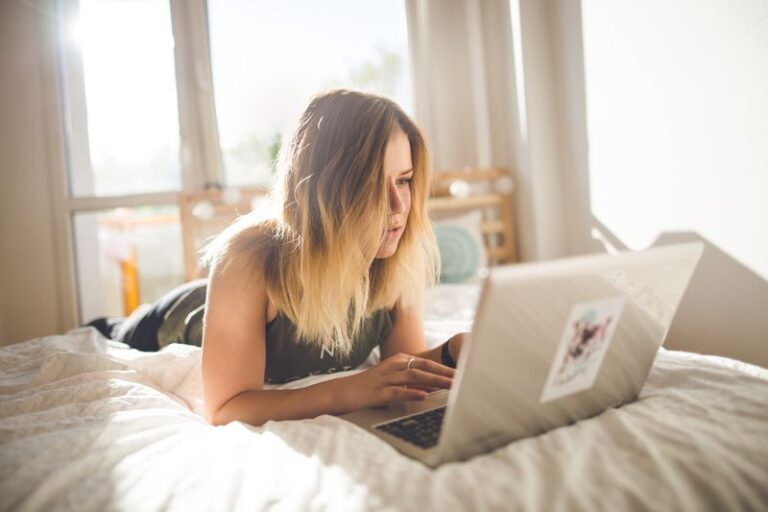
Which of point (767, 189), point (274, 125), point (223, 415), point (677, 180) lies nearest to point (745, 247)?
point (767, 189)

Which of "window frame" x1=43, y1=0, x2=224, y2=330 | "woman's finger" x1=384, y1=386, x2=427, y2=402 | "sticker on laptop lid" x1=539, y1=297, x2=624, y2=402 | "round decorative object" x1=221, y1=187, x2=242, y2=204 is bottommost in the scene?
"woman's finger" x1=384, y1=386, x2=427, y2=402

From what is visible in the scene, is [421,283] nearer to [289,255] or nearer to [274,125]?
[289,255]

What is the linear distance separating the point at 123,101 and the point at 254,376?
2.30 m

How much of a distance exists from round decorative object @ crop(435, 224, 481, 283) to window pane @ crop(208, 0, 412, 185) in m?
0.91

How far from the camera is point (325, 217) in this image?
3.03ft

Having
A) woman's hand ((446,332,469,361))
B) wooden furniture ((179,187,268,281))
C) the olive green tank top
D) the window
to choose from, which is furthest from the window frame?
woman's hand ((446,332,469,361))

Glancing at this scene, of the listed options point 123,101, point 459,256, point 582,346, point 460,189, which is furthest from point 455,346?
point 123,101

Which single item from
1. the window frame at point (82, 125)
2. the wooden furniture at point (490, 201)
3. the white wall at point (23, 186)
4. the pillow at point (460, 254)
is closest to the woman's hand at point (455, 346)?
the pillow at point (460, 254)

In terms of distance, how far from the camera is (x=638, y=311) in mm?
623

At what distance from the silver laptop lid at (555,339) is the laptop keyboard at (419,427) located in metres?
0.06

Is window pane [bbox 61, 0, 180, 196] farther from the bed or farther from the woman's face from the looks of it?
the bed

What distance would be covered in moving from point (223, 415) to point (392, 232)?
0.45m

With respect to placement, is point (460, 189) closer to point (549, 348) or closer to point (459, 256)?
point (459, 256)

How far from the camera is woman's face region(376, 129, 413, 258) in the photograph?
37.7 inches
